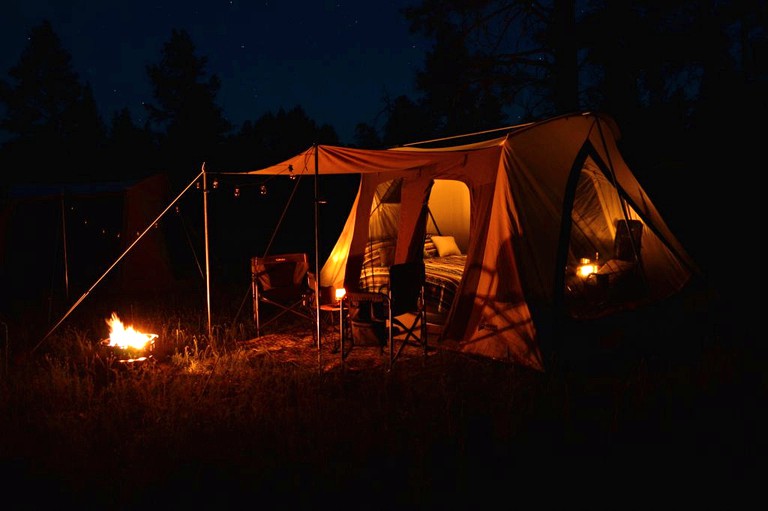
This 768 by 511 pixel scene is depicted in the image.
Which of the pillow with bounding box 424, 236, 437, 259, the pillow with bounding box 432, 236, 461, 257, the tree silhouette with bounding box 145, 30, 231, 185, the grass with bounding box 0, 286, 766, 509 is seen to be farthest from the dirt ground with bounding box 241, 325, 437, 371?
the tree silhouette with bounding box 145, 30, 231, 185

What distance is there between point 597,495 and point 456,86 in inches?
360

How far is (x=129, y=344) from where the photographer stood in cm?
513

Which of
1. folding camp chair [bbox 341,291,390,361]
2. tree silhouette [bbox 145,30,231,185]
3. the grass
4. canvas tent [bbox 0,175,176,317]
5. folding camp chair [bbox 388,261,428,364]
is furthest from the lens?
tree silhouette [bbox 145,30,231,185]

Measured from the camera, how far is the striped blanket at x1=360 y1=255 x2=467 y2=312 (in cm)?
599

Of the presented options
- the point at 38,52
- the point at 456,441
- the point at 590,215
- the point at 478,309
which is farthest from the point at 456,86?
the point at 38,52

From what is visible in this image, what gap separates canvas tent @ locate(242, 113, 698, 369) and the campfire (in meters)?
2.10

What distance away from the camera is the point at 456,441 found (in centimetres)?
341

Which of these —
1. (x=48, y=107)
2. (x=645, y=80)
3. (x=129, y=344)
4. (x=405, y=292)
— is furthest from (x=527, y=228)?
(x=48, y=107)

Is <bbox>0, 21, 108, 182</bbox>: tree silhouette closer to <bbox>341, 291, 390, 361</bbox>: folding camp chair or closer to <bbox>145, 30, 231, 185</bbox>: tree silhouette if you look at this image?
<bbox>145, 30, 231, 185</bbox>: tree silhouette

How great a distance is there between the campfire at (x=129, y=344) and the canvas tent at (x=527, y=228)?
2.10m

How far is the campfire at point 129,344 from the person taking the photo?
16.6 ft

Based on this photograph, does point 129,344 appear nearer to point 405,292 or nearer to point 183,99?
point 405,292

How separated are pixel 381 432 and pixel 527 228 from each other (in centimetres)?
243

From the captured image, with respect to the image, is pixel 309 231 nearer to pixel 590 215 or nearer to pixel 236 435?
pixel 590 215
